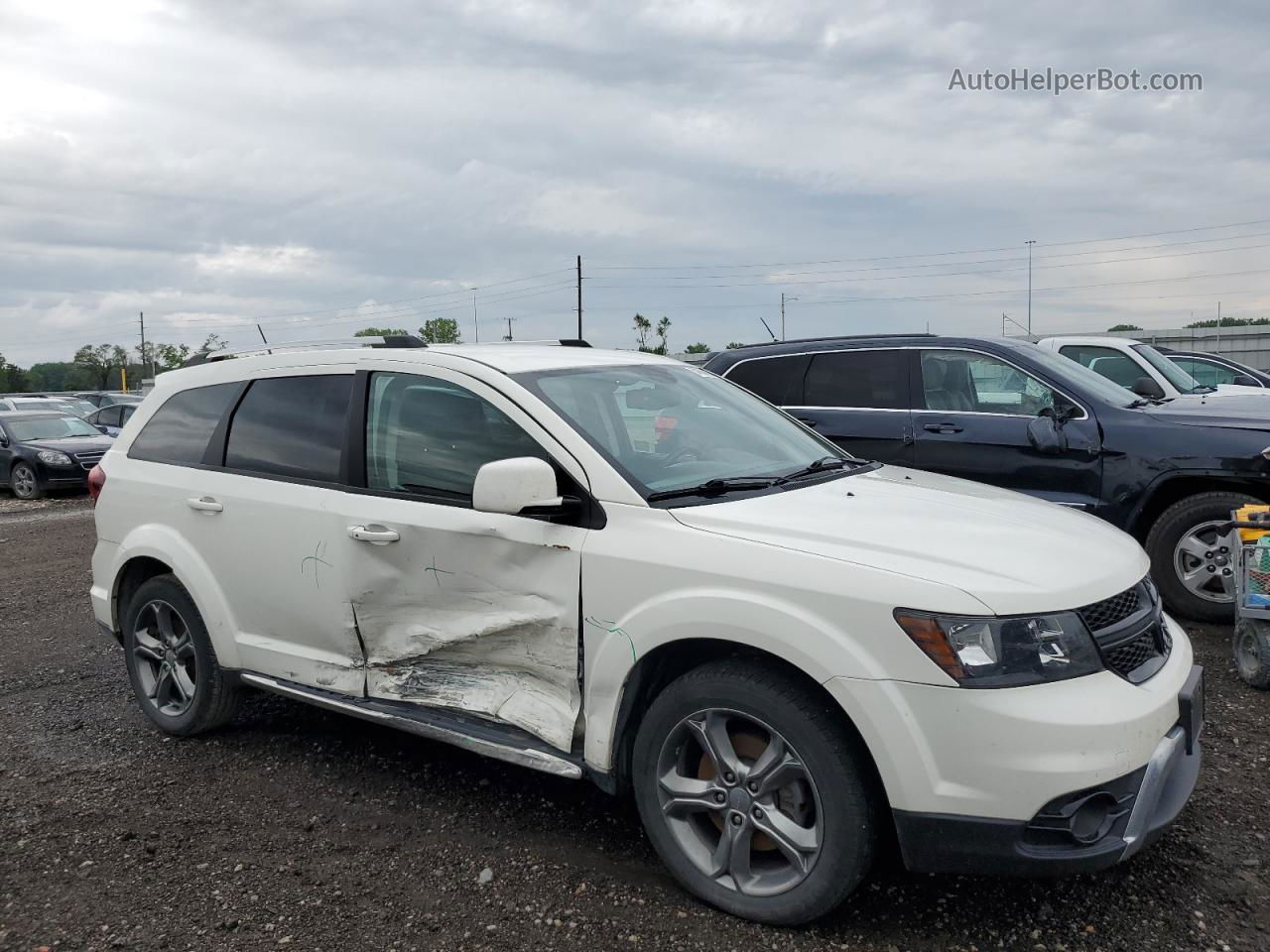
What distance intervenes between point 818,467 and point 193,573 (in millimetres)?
2711

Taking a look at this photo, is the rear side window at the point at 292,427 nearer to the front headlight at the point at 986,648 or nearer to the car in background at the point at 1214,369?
the front headlight at the point at 986,648

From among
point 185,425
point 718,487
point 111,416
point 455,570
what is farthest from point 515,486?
point 111,416

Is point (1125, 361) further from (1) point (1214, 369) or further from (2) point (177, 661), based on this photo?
(2) point (177, 661)

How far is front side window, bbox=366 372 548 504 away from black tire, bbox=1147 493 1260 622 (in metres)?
4.38

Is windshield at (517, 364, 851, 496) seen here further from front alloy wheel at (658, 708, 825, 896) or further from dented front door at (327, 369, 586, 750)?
front alloy wheel at (658, 708, 825, 896)

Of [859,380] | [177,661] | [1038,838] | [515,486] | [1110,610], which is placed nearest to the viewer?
[1038,838]

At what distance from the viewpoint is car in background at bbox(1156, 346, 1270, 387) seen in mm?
16016

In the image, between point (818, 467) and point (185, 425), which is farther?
point (185, 425)

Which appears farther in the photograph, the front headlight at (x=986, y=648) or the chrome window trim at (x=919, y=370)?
the chrome window trim at (x=919, y=370)

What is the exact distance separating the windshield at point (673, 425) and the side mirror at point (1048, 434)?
2.83 m

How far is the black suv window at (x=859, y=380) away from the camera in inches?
295

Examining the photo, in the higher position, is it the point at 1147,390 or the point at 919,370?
the point at 919,370

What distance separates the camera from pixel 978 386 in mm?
7191

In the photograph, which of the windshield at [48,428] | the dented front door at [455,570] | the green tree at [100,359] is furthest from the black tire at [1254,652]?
the green tree at [100,359]
